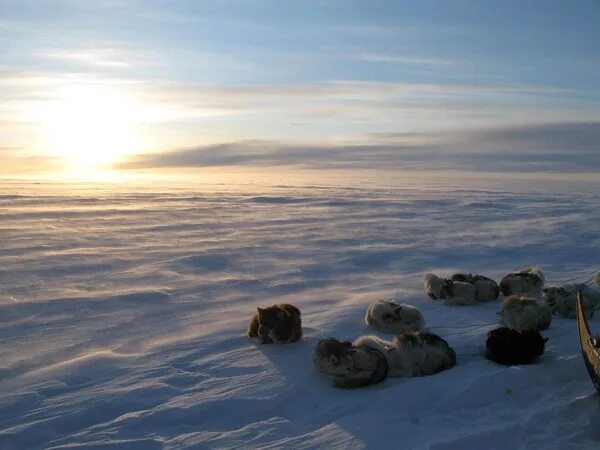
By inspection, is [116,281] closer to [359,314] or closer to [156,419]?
[359,314]

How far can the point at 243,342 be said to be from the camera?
5.73m

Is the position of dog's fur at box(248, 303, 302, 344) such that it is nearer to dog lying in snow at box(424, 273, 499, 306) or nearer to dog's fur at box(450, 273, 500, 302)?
dog lying in snow at box(424, 273, 499, 306)

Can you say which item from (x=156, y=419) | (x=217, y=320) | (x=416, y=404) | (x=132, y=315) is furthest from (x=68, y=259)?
(x=416, y=404)

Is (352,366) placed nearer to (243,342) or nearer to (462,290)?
(243,342)

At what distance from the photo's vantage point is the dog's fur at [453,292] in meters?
6.99

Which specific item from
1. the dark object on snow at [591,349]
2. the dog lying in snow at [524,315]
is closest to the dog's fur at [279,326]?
the dog lying in snow at [524,315]

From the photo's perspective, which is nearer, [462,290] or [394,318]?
[394,318]

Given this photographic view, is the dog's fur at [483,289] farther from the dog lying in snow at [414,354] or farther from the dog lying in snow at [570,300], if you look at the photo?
the dog lying in snow at [414,354]

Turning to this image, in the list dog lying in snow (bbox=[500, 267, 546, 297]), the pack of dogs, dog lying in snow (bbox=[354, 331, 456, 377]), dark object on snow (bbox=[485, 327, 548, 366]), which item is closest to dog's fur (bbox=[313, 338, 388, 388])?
the pack of dogs

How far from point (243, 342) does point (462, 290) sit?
2.59 m

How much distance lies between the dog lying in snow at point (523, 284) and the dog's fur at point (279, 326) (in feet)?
9.06

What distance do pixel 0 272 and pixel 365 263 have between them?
500 centimetres

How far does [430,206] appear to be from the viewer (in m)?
20.1

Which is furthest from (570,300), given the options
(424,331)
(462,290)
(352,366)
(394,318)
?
(352,366)
